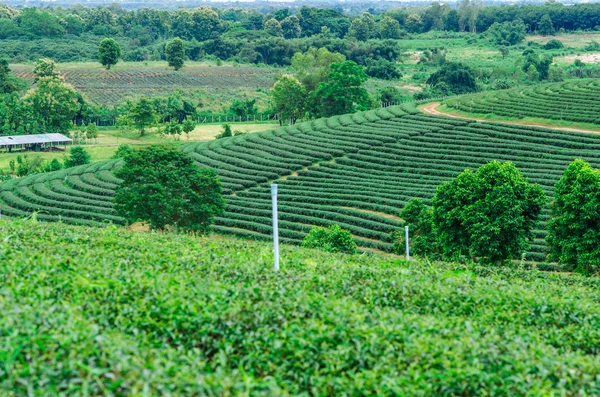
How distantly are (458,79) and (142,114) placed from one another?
135 feet

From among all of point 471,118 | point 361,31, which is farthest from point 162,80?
point 471,118

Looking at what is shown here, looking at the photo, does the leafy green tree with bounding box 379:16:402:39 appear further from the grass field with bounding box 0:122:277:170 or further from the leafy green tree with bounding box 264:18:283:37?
the grass field with bounding box 0:122:277:170

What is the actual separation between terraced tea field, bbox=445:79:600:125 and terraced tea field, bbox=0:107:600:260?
14.1ft

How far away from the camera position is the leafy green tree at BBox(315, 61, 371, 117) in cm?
7994

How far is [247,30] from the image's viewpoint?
483 ft

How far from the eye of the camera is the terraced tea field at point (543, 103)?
5562 cm

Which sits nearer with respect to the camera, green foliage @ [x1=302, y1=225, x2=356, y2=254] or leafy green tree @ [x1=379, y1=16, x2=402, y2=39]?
green foliage @ [x1=302, y1=225, x2=356, y2=254]

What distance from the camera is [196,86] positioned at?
103688 mm

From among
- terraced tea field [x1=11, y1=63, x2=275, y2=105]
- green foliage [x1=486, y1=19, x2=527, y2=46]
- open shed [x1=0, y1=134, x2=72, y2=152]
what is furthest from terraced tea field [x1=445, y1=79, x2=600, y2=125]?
green foliage [x1=486, y1=19, x2=527, y2=46]

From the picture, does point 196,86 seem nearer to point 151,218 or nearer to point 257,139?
point 257,139

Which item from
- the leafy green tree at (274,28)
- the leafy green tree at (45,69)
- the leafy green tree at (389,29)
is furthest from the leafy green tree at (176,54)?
the leafy green tree at (389,29)

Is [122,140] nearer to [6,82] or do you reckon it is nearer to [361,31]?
[6,82]

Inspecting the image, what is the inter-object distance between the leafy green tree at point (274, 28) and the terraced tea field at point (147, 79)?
3661cm

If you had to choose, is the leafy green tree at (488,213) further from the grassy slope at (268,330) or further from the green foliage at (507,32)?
the green foliage at (507,32)
